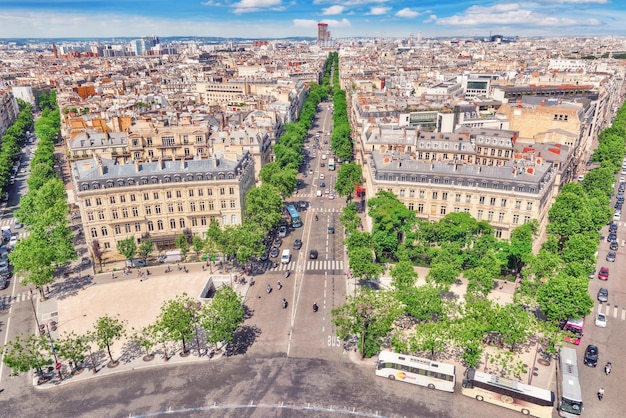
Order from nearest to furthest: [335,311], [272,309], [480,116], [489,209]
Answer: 1. [335,311]
2. [272,309]
3. [489,209]
4. [480,116]

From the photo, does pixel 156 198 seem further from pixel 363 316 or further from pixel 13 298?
pixel 363 316

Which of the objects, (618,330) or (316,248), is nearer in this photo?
(618,330)

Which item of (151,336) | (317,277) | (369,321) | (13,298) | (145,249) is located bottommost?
(13,298)

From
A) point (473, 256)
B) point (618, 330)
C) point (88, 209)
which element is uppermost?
point (88, 209)

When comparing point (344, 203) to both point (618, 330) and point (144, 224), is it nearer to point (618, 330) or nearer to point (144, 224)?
point (144, 224)

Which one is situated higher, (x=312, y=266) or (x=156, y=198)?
(x=156, y=198)

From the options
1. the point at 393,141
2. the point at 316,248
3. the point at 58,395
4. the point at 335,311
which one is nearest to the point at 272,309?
the point at 335,311

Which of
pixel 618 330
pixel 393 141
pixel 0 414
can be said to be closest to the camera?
pixel 0 414

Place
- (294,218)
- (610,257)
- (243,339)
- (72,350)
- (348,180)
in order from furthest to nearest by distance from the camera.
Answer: (348,180) → (294,218) → (610,257) → (243,339) → (72,350)

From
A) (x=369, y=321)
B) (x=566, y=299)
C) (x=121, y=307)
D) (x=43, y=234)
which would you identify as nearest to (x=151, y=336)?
(x=121, y=307)
